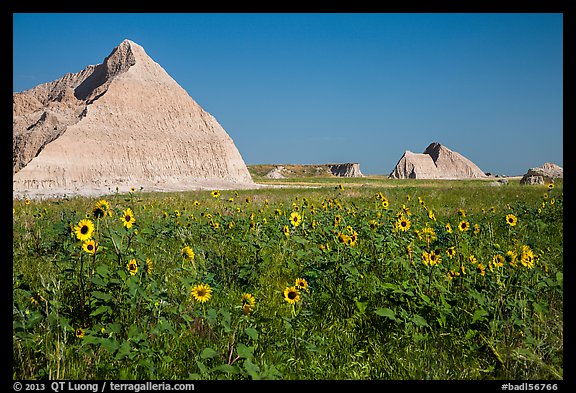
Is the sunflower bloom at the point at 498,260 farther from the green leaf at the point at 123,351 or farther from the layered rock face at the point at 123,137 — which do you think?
the layered rock face at the point at 123,137

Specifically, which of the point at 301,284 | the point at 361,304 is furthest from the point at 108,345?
the point at 361,304

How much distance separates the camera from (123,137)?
170 ft

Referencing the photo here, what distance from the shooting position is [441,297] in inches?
125

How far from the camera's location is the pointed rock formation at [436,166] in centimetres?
12302

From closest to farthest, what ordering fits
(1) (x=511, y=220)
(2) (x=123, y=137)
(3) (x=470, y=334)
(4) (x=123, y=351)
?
(4) (x=123, y=351)
(3) (x=470, y=334)
(1) (x=511, y=220)
(2) (x=123, y=137)

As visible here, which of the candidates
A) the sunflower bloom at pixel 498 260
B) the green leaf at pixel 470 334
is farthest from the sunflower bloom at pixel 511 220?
the green leaf at pixel 470 334

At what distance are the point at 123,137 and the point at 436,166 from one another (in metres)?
113

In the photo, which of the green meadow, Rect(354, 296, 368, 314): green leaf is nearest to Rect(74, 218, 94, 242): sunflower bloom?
the green meadow

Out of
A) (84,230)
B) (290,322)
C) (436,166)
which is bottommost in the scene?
(290,322)

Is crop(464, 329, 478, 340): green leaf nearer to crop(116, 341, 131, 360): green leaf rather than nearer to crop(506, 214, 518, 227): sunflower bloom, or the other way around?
crop(116, 341, 131, 360): green leaf

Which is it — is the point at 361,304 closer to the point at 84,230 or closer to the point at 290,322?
the point at 290,322

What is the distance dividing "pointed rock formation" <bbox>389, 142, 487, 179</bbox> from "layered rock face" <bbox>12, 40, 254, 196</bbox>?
7458 cm

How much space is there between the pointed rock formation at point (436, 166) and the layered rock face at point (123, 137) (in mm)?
74581
